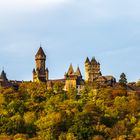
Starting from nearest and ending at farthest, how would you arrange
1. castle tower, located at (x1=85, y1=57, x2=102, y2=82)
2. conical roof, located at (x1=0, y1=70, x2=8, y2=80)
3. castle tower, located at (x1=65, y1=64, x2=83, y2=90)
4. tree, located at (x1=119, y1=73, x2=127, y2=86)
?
castle tower, located at (x1=65, y1=64, x2=83, y2=90) → tree, located at (x1=119, y1=73, x2=127, y2=86) → castle tower, located at (x1=85, y1=57, x2=102, y2=82) → conical roof, located at (x1=0, y1=70, x2=8, y2=80)

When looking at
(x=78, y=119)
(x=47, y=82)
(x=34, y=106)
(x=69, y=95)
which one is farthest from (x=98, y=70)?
(x=78, y=119)

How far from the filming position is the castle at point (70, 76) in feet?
438

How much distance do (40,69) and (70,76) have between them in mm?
10761

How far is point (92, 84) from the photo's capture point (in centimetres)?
13000

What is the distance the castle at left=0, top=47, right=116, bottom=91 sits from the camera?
13356cm

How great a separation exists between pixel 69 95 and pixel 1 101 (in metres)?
12.0

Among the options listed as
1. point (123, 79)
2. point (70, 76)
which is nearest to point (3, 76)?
point (70, 76)

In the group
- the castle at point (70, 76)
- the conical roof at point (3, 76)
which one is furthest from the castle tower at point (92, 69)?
the conical roof at point (3, 76)

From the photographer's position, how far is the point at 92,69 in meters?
142

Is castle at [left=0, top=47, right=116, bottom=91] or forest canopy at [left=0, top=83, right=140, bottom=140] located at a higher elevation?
castle at [left=0, top=47, right=116, bottom=91]

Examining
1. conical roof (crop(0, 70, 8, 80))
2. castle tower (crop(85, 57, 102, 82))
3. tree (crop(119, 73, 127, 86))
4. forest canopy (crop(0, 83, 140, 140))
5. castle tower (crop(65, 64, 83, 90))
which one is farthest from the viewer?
conical roof (crop(0, 70, 8, 80))


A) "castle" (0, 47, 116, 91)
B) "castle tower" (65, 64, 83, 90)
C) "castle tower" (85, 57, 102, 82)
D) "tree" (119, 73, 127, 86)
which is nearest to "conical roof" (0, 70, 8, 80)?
"castle" (0, 47, 116, 91)

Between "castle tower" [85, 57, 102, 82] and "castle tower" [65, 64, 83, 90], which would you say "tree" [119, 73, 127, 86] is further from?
"castle tower" [65, 64, 83, 90]

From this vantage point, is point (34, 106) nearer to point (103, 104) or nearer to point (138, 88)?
point (103, 104)
